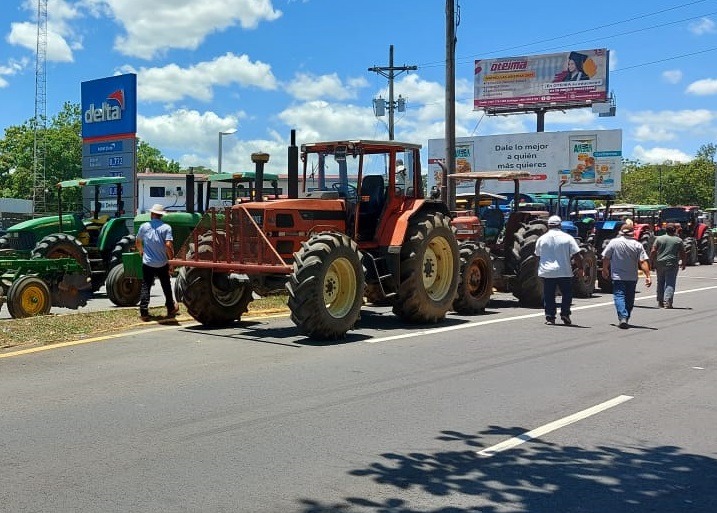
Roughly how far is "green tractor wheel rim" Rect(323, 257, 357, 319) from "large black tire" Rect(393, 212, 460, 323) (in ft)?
4.39

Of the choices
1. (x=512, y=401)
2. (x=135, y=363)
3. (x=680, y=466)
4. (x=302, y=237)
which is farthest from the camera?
(x=302, y=237)

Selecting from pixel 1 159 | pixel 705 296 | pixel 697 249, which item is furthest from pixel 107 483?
pixel 1 159

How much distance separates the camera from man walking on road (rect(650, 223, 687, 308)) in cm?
1529

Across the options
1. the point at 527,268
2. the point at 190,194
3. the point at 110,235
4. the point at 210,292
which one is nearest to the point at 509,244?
the point at 527,268

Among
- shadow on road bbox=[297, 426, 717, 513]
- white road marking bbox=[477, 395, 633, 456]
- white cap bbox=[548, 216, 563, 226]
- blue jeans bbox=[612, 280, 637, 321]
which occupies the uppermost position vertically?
white cap bbox=[548, 216, 563, 226]

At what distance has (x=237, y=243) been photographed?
10453 mm

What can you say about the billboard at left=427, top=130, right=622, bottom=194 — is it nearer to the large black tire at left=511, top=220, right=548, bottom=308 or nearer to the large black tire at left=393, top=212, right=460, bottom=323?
the large black tire at left=511, top=220, right=548, bottom=308

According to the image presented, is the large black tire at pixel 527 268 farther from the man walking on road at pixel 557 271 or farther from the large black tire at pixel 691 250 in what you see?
the large black tire at pixel 691 250

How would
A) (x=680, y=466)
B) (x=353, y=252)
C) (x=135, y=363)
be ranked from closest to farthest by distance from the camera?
(x=680, y=466), (x=135, y=363), (x=353, y=252)

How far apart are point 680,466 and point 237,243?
6624mm

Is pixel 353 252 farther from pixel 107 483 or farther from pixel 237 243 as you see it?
pixel 107 483

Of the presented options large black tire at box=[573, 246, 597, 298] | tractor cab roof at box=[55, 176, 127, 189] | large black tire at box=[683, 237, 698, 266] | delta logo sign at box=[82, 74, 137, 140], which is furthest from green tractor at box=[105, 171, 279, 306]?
large black tire at box=[683, 237, 698, 266]

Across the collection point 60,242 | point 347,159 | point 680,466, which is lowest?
point 680,466

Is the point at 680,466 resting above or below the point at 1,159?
below
